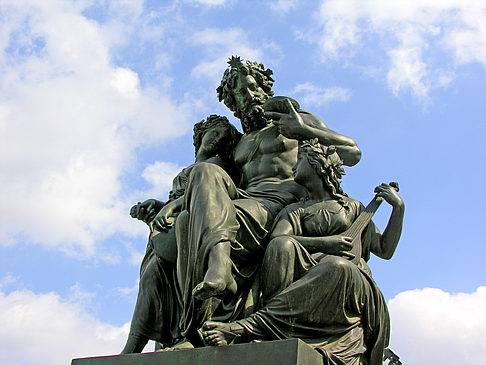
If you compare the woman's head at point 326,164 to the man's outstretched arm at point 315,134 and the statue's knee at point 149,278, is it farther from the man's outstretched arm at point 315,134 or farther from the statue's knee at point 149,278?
the statue's knee at point 149,278

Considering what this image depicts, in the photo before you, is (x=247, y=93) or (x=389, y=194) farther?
(x=247, y=93)

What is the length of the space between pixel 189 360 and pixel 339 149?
124 inches

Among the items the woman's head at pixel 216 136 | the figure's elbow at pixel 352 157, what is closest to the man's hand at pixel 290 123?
the figure's elbow at pixel 352 157

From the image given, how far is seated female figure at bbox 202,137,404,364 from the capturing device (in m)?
6.21

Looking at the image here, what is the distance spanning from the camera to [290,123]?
313 inches

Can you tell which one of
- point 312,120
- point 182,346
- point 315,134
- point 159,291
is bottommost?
point 182,346

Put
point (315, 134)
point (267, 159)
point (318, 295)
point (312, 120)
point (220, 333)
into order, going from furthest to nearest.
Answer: point (312, 120) < point (267, 159) < point (315, 134) < point (318, 295) < point (220, 333)

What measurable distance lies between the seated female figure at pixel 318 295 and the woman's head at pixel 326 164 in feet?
0.06

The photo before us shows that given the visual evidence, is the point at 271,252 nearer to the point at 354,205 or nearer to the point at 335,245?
the point at 335,245

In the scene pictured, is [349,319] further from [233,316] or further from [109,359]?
[109,359]

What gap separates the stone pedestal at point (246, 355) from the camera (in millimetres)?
5684

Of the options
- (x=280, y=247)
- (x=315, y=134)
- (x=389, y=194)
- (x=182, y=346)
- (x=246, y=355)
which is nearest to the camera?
(x=246, y=355)

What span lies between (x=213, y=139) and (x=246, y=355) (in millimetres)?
3406

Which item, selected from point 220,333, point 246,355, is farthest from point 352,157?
point 246,355
